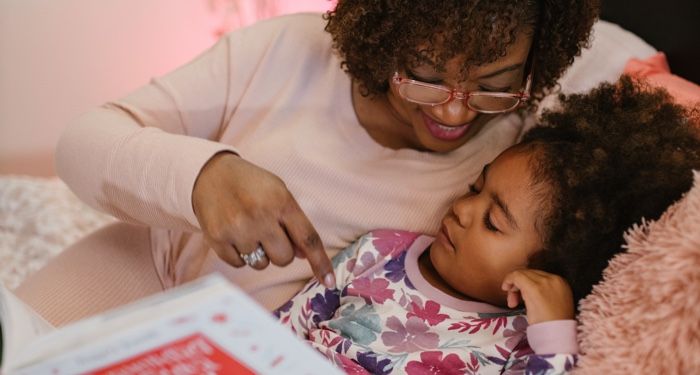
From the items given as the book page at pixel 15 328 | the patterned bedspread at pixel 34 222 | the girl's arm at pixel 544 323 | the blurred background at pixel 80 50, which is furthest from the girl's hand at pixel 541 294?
the blurred background at pixel 80 50

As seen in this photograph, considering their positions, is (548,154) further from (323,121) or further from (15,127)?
(15,127)

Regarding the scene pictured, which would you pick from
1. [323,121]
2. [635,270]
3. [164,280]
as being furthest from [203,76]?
[635,270]

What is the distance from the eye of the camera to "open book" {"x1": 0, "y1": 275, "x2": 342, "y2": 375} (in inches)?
20.7

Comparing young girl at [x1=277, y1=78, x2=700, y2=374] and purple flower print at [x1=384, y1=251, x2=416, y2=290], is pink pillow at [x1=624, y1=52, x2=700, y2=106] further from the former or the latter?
purple flower print at [x1=384, y1=251, x2=416, y2=290]

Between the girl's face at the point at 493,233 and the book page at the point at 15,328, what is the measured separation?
66cm

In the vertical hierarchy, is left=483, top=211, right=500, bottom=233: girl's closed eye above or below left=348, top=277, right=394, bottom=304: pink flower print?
above

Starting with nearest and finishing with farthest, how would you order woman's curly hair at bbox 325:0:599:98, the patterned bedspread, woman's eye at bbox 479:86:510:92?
woman's curly hair at bbox 325:0:599:98
woman's eye at bbox 479:86:510:92
the patterned bedspread

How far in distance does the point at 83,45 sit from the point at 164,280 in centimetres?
125

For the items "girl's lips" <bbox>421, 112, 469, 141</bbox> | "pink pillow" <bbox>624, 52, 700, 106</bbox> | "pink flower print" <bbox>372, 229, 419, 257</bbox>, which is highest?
"pink pillow" <bbox>624, 52, 700, 106</bbox>

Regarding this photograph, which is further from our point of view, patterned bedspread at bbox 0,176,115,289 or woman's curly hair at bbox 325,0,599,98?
patterned bedspread at bbox 0,176,115,289

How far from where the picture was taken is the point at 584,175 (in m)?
1.00

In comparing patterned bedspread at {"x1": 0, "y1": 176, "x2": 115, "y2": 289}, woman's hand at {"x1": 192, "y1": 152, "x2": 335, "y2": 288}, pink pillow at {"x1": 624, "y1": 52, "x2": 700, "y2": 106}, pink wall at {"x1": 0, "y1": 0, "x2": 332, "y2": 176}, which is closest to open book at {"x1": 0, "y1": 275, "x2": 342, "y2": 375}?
woman's hand at {"x1": 192, "y1": 152, "x2": 335, "y2": 288}

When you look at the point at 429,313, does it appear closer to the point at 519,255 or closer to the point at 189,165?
the point at 519,255

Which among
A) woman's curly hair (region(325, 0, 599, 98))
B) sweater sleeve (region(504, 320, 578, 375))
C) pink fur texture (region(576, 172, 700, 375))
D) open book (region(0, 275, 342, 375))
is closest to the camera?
open book (region(0, 275, 342, 375))
